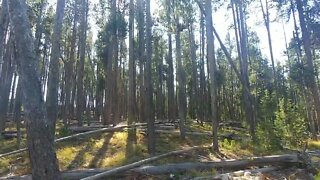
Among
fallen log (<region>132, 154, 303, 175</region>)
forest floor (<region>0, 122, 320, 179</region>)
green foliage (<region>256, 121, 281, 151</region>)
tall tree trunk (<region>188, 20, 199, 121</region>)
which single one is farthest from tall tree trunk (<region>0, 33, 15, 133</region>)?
tall tree trunk (<region>188, 20, 199, 121</region>)

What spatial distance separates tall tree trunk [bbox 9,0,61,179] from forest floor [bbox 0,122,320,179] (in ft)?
10.9

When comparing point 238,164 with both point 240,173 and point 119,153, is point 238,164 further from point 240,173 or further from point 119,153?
point 119,153

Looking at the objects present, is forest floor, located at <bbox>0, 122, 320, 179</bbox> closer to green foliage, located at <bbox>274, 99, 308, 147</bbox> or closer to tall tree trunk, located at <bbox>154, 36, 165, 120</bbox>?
green foliage, located at <bbox>274, 99, 308, 147</bbox>

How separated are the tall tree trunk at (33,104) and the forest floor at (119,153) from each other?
3326 mm

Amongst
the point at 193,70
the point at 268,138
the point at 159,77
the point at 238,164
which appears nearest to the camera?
the point at 238,164

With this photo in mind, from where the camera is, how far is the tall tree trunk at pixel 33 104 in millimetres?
5043

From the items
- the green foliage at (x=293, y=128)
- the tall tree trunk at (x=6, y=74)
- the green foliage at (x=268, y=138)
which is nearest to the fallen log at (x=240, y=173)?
the green foliage at (x=293, y=128)

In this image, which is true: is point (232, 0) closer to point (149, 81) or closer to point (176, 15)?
point (176, 15)

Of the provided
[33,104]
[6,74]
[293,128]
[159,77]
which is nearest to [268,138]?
[293,128]

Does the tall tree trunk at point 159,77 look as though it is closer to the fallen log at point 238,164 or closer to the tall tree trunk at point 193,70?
the tall tree trunk at point 193,70

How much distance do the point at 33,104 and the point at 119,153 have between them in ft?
20.2

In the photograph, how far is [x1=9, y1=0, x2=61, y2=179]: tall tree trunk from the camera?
5.04 meters

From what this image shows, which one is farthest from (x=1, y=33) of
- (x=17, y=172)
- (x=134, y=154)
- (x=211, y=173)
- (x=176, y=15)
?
(x=176, y=15)

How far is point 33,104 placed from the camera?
5172mm
